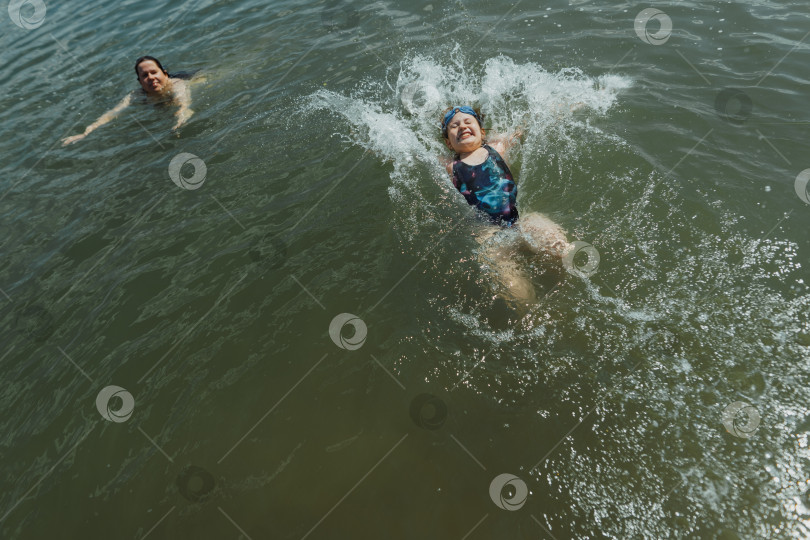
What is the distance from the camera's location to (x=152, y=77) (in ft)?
29.3

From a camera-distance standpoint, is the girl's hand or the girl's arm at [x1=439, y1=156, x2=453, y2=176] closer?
the girl's arm at [x1=439, y1=156, x2=453, y2=176]

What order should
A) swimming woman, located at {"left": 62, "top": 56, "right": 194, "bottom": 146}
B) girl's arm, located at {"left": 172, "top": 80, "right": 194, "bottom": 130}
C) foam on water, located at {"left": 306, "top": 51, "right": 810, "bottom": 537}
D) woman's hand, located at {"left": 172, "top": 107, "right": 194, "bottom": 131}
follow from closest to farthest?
1. foam on water, located at {"left": 306, "top": 51, "right": 810, "bottom": 537}
2. woman's hand, located at {"left": 172, "top": 107, "right": 194, "bottom": 131}
3. girl's arm, located at {"left": 172, "top": 80, "right": 194, "bottom": 130}
4. swimming woman, located at {"left": 62, "top": 56, "right": 194, "bottom": 146}

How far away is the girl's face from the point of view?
5.95 metres

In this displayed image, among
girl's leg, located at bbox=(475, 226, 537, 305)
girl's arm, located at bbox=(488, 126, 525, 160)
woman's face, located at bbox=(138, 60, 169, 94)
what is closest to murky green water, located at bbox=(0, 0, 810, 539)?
girl's leg, located at bbox=(475, 226, 537, 305)

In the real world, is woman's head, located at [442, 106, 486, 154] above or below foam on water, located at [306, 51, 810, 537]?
above

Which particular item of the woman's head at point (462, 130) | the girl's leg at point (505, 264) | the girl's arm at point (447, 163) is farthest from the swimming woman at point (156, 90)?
the girl's leg at point (505, 264)

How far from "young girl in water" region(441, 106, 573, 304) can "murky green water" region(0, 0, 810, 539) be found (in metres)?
0.19

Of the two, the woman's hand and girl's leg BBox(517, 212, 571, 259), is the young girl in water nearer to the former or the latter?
girl's leg BBox(517, 212, 571, 259)

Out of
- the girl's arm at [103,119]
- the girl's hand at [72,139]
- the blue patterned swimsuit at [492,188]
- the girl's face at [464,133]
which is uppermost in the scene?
the girl's arm at [103,119]

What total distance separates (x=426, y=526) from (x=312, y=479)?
0.95 metres

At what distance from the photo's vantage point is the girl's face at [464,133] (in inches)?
234

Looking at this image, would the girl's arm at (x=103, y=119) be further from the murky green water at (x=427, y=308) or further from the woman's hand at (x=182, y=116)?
the woman's hand at (x=182, y=116)

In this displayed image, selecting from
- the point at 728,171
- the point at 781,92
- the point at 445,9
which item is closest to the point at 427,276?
the point at 728,171

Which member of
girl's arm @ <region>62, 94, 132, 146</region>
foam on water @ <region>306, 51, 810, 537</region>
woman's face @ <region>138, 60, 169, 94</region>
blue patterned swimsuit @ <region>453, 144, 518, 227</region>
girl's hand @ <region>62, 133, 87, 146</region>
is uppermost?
woman's face @ <region>138, 60, 169, 94</region>
